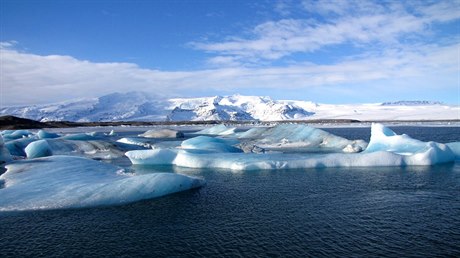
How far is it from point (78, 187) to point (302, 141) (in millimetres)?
19749

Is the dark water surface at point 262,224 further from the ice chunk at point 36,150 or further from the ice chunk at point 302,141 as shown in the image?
the ice chunk at point 36,150

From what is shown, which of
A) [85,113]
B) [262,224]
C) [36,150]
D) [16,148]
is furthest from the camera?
[85,113]

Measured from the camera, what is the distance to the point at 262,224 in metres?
8.20

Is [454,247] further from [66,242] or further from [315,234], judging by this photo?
[66,242]

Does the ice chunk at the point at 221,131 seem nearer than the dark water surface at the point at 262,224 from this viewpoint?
No

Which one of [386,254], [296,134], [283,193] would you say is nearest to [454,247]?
[386,254]

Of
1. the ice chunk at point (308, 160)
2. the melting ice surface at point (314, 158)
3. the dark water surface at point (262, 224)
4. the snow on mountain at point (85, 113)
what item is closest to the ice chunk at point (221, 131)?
the melting ice surface at point (314, 158)

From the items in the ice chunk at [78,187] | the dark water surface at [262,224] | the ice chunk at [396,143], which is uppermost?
the ice chunk at [396,143]

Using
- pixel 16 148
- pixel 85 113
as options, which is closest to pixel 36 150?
pixel 16 148

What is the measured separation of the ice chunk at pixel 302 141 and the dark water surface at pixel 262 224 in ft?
36.2

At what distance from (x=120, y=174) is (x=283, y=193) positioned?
603 centimetres

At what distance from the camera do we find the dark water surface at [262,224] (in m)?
6.82

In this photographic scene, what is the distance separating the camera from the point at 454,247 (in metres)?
6.78

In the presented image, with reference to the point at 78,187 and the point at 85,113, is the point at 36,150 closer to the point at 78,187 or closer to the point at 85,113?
the point at 78,187
